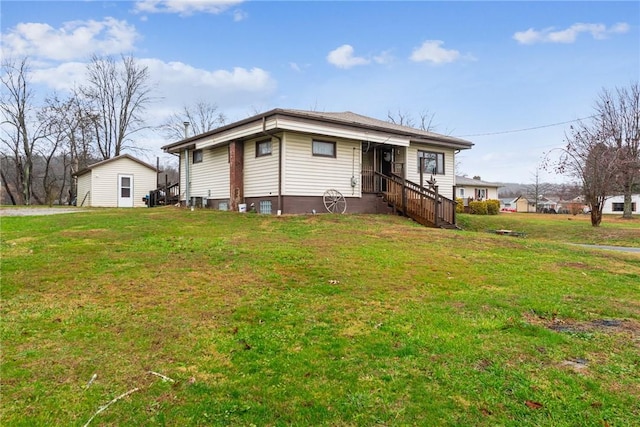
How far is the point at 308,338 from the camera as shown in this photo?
3.67 meters

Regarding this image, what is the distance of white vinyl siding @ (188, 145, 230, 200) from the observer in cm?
1606

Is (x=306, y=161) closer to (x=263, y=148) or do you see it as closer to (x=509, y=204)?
(x=263, y=148)

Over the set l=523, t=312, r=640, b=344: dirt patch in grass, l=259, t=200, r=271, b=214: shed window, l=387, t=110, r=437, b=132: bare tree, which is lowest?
l=523, t=312, r=640, b=344: dirt patch in grass

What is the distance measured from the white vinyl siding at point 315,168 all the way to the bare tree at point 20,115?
26185mm

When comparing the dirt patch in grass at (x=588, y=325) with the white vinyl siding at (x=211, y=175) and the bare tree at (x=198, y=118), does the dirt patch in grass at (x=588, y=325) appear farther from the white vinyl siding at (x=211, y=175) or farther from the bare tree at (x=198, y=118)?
the bare tree at (x=198, y=118)

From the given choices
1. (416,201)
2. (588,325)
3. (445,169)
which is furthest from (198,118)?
(588,325)

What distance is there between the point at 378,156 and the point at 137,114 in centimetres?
2700

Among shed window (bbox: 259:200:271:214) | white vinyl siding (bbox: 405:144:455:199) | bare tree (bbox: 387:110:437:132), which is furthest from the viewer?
bare tree (bbox: 387:110:437:132)

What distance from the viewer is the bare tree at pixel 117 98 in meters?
33.7

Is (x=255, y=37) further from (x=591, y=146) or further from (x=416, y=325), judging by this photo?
(x=591, y=146)

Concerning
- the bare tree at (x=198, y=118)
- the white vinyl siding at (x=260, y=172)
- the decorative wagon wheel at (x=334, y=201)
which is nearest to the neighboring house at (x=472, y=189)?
the bare tree at (x=198, y=118)

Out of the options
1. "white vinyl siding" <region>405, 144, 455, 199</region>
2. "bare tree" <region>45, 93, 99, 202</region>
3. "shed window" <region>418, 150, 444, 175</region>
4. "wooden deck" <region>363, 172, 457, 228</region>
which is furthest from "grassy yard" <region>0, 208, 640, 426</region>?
"bare tree" <region>45, 93, 99, 202</region>

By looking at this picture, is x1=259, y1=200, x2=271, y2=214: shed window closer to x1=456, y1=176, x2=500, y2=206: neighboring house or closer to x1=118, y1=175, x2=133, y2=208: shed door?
x1=118, y1=175, x2=133, y2=208: shed door

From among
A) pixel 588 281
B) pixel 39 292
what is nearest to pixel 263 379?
pixel 39 292
